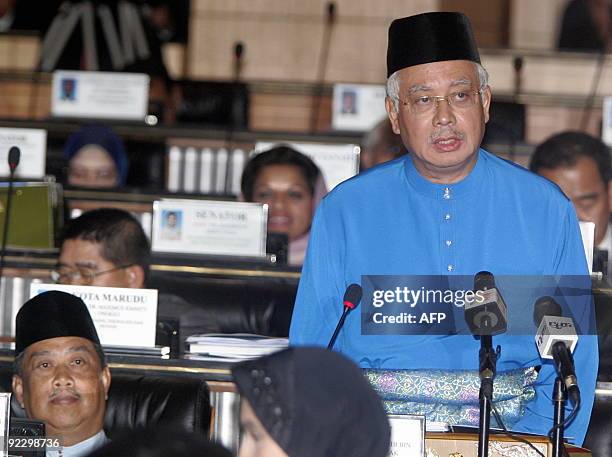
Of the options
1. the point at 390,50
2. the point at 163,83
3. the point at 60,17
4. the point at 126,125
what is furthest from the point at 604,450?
the point at 60,17

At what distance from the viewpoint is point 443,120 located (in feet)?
10.6

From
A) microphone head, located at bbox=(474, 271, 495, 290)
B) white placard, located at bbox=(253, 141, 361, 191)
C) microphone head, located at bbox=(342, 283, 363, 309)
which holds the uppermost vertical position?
white placard, located at bbox=(253, 141, 361, 191)

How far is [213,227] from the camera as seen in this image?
5504mm

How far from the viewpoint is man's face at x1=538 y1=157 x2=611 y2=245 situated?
5.62 meters

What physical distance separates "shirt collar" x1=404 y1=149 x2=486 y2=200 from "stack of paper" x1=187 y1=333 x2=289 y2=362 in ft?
2.30

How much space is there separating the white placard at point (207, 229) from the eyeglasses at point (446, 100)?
2257mm

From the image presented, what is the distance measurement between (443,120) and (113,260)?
6.77 ft

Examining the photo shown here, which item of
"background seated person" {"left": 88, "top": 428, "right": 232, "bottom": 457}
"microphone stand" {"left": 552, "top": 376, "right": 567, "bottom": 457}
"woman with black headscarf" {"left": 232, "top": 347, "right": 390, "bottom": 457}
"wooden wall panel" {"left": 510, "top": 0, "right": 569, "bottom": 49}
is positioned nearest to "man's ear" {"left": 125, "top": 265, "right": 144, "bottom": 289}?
"microphone stand" {"left": 552, "top": 376, "right": 567, "bottom": 457}

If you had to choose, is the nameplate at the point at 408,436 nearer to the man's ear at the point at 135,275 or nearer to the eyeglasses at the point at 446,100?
the eyeglasses at the point at 446,100

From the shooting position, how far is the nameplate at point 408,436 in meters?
2.77

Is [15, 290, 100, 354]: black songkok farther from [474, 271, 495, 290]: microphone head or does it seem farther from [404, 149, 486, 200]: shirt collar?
[474, 271, 495, 290]: microphone head

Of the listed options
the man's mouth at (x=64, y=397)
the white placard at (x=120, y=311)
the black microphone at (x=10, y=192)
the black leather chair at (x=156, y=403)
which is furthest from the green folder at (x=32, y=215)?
the man's mouth at (x=64, y=397)

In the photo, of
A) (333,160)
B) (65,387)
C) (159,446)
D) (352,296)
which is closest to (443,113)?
(352,296)

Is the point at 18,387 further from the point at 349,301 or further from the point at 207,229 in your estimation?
the point at 207,229
